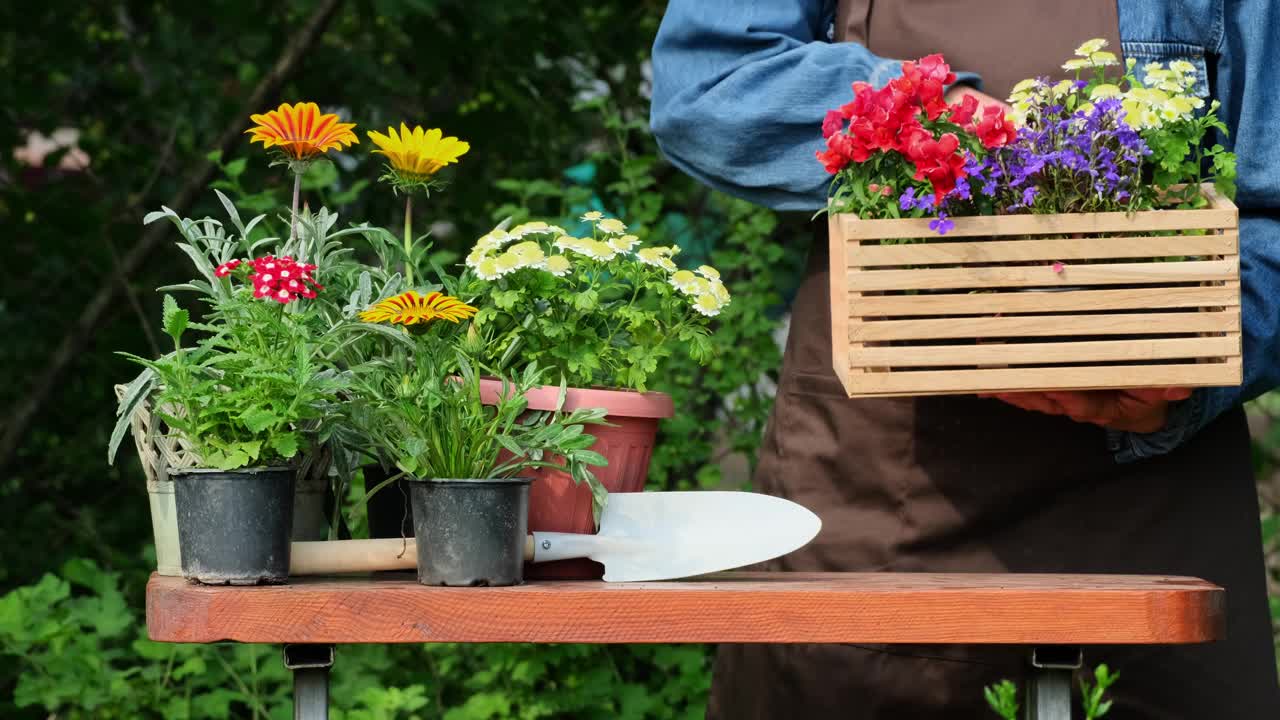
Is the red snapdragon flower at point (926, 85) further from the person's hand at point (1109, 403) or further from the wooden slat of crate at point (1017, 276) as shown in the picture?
the person's hand at point (1109, 403)

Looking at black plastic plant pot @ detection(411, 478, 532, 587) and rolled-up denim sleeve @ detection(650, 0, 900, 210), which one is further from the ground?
rolled-up denim sleeve @ detection(650, 0, 900, 210)

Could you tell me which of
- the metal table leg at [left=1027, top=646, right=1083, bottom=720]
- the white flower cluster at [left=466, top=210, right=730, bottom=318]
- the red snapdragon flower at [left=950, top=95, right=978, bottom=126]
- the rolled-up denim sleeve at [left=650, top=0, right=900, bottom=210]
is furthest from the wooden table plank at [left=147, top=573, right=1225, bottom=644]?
the rolled-up denim sleeve at [left=650, top=0, right=900, bottom=210]

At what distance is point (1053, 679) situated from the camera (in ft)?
4.38

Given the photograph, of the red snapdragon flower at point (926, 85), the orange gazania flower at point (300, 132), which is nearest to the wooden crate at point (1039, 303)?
the red snapdragon flower at point (926, 85)

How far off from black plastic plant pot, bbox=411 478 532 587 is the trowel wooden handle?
0.07 m

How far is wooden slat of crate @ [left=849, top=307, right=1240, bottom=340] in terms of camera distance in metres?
1.45

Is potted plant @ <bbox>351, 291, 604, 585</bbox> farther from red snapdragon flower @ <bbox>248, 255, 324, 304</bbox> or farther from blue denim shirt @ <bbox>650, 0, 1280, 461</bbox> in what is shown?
blue denim shirt @ <bbox>650, 0, 1280, 461</bbox>

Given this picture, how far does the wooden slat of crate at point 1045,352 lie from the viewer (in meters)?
1.45

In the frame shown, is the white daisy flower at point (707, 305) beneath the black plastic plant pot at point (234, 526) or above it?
above

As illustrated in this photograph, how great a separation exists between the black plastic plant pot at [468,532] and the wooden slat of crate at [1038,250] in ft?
1.36

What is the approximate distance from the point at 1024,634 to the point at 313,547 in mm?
663

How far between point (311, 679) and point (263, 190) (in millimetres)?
2198

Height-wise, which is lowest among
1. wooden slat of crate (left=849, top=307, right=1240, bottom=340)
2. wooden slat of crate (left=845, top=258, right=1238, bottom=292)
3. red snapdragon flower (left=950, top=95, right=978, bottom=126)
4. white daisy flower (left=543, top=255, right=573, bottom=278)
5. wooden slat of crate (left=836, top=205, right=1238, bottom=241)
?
wooden slat of crate (left=849, top=307, right=1240, bottom=340)

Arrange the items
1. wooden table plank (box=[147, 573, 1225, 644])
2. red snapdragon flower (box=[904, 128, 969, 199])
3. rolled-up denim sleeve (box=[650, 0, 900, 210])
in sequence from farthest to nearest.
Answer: rolled-up denim sleeve (box=[650, 0, 900, 210]) → red snapdragon flower (box=[904, 128, 969, 199]) → wooden table plank (box=[147, 573, 1225, 644])
